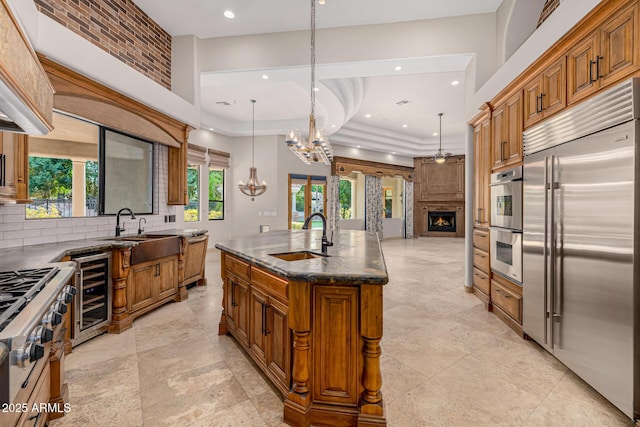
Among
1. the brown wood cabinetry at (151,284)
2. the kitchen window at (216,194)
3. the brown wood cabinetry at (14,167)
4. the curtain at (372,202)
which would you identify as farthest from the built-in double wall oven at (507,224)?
the curtain at (372,202)

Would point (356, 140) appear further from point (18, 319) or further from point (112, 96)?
point (18, 319)

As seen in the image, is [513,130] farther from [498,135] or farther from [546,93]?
[546,93]

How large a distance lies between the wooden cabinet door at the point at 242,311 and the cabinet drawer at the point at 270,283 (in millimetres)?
208

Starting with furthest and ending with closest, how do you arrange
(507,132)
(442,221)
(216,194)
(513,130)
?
(442,221) → (216,194) → (507,132) → (513,130)

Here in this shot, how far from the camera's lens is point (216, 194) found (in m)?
8.30

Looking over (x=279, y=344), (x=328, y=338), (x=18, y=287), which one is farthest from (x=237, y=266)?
(x=18, y=287)

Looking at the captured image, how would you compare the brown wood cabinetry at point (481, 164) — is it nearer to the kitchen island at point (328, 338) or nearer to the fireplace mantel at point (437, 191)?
the kitchen island at point (328, 338)

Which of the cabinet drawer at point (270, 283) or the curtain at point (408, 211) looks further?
the curtain at point (408, 211)

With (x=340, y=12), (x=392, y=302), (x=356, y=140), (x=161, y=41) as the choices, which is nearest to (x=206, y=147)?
(x=161, y=41)

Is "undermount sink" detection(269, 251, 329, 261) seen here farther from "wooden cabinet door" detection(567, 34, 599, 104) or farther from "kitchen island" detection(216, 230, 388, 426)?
"wooden cabinet door" detection(567, 34, 599, 104)

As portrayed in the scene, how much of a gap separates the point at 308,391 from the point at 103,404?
53.0 inches

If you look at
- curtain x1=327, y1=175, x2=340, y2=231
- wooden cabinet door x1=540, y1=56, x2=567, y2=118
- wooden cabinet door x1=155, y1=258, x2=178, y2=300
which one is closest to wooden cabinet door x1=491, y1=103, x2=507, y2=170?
wooden cabinet door x1=540, y1=56, x2=567, y2=118

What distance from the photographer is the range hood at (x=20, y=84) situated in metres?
1.00

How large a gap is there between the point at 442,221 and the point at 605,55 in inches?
399
